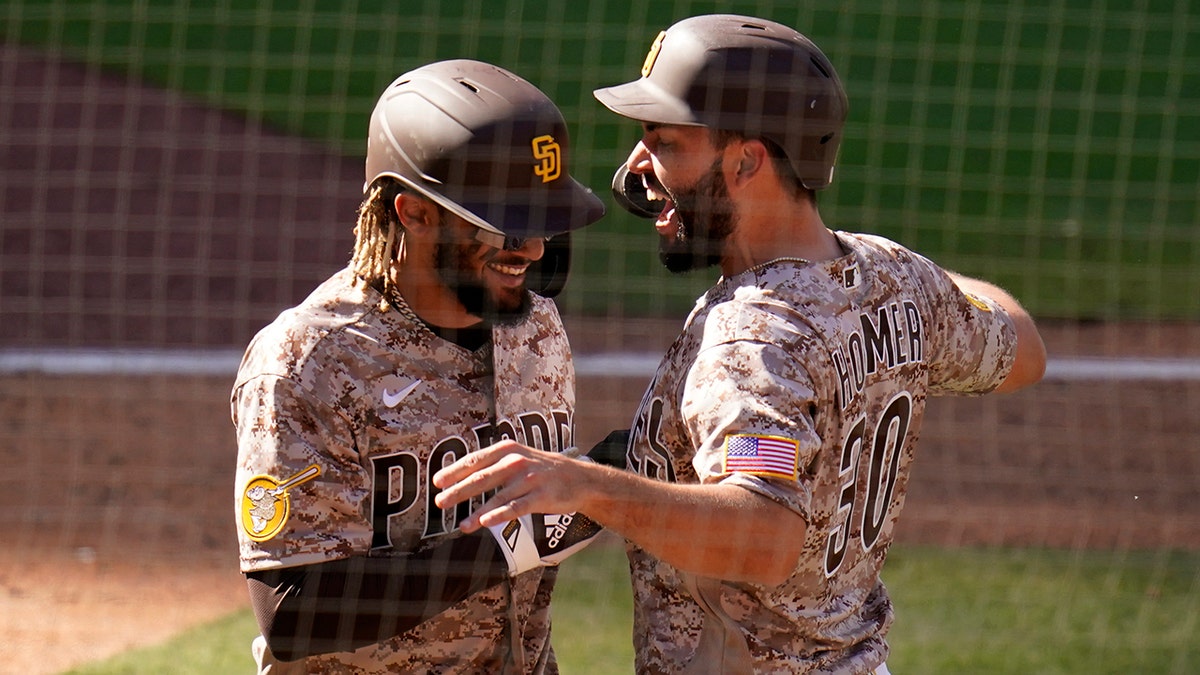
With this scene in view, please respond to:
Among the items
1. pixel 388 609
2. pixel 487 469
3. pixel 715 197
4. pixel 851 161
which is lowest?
pixel 851 161

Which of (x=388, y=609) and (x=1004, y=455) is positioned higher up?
(x=388, y=609)

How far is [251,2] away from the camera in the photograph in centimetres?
1132

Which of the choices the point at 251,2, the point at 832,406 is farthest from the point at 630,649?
the point at 251,2

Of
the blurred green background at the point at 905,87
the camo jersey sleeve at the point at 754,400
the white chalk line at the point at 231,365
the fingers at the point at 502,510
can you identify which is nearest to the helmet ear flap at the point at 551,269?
the camo jersey sleeve at the point at 754,400

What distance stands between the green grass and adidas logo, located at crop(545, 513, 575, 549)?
2110 millimetres

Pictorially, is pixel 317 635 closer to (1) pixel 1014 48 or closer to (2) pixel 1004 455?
(2) pixel 1004 455

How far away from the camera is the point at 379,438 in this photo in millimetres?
2342

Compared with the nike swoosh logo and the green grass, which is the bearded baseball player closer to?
the nike swoosh logo

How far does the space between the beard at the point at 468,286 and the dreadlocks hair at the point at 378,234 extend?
0.28 ft

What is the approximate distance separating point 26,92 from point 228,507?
21.1 ft

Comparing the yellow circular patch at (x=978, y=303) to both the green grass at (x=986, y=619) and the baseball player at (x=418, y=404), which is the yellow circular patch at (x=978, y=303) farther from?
the green grass at (x=986, y=619)

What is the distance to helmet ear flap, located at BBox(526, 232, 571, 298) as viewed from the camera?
2.74 meters

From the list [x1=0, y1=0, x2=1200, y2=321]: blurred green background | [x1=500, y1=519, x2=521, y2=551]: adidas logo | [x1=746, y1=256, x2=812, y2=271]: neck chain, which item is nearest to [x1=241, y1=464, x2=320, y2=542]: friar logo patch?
[x1=500, y1=519, x2=521, y2=551]: adidas logo

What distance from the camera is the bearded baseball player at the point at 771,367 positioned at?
209 cm
